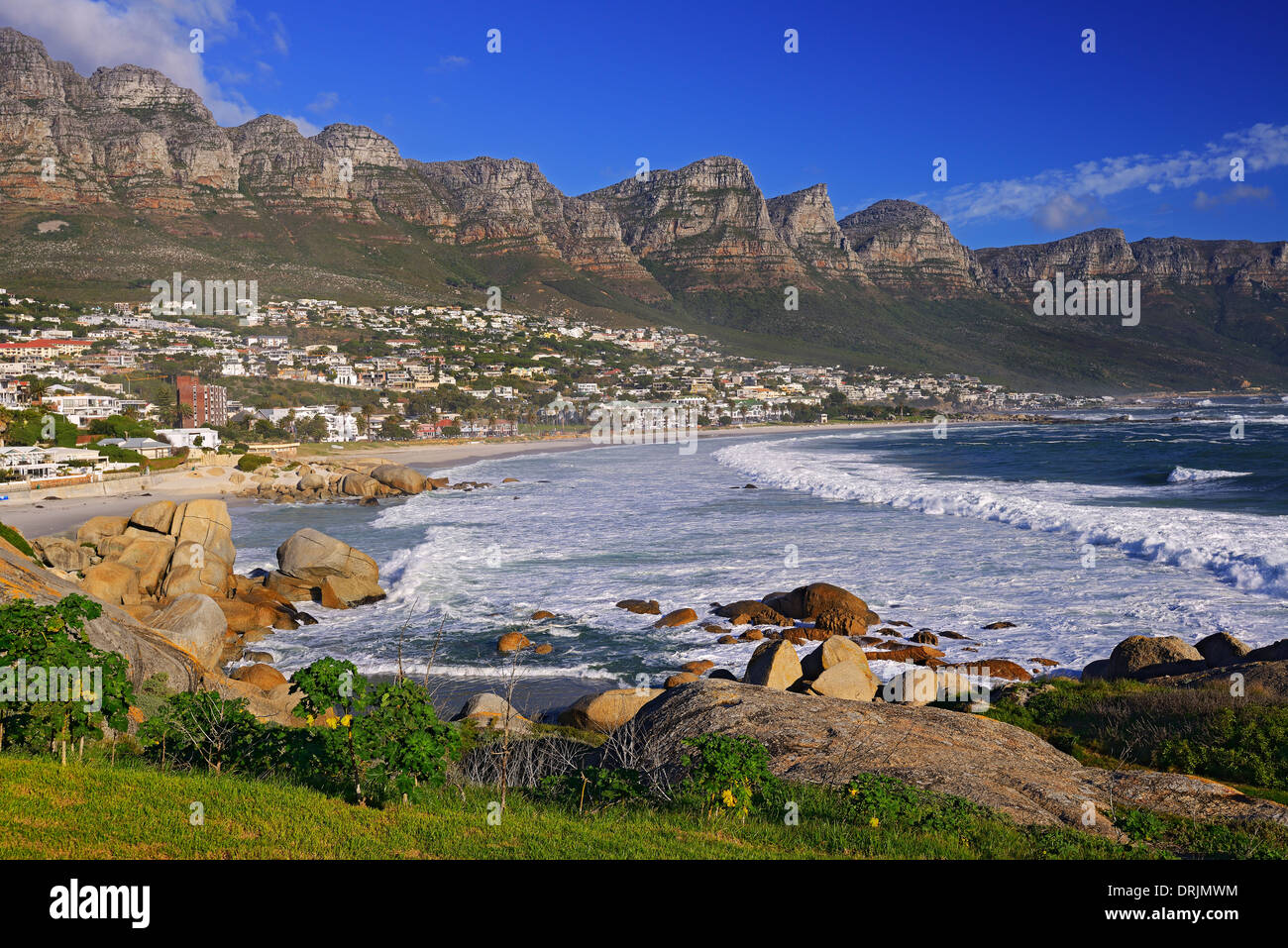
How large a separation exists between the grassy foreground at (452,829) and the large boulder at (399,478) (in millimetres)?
41897

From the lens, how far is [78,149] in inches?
4941

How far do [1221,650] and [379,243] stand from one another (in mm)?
151434

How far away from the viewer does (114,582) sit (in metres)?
20.0

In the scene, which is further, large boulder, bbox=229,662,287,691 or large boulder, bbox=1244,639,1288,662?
large boulder, bbox=229,662,287,691

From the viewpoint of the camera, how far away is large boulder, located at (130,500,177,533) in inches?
949

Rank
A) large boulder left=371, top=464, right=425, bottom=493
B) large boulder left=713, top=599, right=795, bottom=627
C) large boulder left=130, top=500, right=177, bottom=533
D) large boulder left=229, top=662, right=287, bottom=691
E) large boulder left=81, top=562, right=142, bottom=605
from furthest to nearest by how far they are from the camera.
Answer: large boulder left=371, top=464, right=425, bottom=493
large boulder left=130, top=500, right=177, bottom=533
large boulder left=81, top=562, right=142, bottom=605
large boulder left=713, top=599, right=795, bottom=627
large boulder left=229, top=662, right=287, bottom=691

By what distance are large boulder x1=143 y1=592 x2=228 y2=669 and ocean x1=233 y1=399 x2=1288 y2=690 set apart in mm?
1480

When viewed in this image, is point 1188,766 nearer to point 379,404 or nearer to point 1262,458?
point 1262,458

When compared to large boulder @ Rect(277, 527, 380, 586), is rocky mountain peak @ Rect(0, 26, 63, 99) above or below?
above

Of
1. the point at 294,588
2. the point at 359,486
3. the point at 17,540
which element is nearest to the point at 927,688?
the point at 294,588

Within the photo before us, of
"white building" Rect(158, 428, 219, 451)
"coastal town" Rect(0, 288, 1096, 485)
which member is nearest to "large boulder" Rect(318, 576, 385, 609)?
"coastal town" Rect(0, 288, 1096, 485)

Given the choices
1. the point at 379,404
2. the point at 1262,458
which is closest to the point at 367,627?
the point at 1262,458

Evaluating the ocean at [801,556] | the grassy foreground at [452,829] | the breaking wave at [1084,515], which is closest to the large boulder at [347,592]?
the ocean at [801,556]

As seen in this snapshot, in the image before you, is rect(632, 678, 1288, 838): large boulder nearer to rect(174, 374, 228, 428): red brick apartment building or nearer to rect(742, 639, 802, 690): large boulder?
rect(742, 639, 802, 690): large boulder
